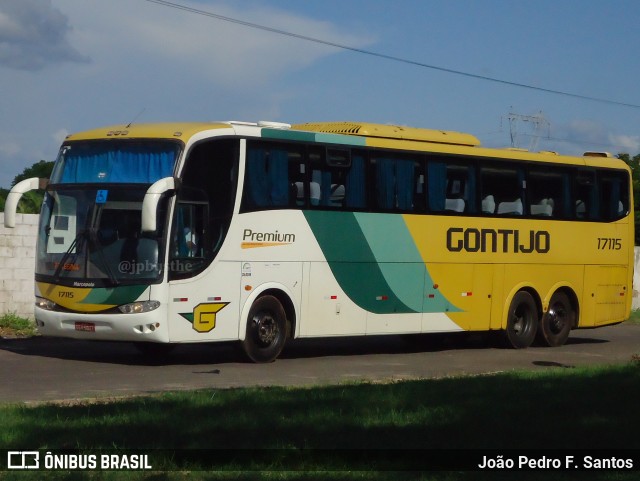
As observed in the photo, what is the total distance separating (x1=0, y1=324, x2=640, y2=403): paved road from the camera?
589 inches

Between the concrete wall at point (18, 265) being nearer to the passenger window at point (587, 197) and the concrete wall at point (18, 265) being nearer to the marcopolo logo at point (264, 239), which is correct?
the marcopolo logo at point (264, 239)

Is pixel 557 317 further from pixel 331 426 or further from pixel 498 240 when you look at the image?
pixel 331 426

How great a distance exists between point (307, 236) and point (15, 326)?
21.9 ft

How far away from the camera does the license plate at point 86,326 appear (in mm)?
17219

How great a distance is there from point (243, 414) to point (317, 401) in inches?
47.2

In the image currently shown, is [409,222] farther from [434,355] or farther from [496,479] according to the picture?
[496,479]

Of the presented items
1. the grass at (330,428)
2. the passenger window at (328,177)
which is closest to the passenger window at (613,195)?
the passenger window at (328,177)

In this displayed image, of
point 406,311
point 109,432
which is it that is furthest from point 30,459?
point 406,311

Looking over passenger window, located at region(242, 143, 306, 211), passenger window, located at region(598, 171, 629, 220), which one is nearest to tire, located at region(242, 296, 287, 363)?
passenger window, located at region(242, 143, 306, 211)

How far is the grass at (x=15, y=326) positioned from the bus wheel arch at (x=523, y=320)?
345 inches

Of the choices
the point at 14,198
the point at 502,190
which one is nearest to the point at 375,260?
the point at 502,190

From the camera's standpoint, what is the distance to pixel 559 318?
24.0 m

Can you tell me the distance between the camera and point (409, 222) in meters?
20.7

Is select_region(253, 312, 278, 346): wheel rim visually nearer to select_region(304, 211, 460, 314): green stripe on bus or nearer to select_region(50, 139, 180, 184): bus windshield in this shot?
select_region(304, 211, 460, 314): green stripe on bus
